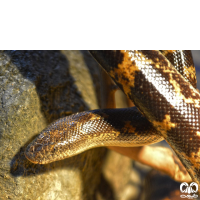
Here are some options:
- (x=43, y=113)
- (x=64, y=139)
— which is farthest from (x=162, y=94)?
(x=43, y=113)

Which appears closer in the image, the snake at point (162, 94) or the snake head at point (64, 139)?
the snake at point (162, 94)

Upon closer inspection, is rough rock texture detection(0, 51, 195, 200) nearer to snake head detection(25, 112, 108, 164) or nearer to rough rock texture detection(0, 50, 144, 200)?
rough rock texture detection(0, 50, 144, 200)

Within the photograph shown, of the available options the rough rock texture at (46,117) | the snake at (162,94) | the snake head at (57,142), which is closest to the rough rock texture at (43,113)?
the rough rock texture at (46,117)

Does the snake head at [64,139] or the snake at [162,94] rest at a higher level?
the snake at [162,94]

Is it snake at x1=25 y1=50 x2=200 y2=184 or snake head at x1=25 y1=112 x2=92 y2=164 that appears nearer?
snake at x1=25 y1=50 x2=200 y2=184

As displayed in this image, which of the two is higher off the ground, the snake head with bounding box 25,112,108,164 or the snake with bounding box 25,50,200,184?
the snake with bounding box 25,50,200,184

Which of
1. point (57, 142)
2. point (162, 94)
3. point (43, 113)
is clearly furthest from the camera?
point (43, 113)

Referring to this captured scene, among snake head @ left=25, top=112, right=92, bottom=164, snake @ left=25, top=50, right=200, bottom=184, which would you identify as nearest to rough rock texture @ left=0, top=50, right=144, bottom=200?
snake head @ left=25, top=112, right=92, bottom=164

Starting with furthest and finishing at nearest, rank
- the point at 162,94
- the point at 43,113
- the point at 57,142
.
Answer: the point at 43,113 → the point at 57,142 → the point at 162,94

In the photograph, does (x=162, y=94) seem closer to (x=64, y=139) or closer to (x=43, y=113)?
(x=64, y=139)

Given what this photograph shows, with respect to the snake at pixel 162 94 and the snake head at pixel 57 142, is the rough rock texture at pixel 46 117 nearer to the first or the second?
the snake head at pixel 57 142
